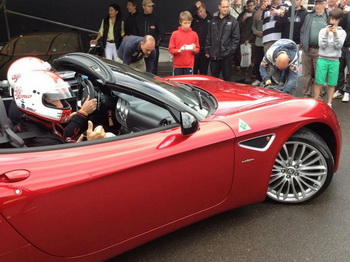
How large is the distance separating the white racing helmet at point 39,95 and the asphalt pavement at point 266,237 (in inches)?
41.5

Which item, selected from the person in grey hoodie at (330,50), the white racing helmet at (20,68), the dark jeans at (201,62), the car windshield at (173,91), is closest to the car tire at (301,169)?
the car windshield at (173,91)

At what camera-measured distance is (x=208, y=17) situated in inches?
268

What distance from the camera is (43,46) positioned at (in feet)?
18.5

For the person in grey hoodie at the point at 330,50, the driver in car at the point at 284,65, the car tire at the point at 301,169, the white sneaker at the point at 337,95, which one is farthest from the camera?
the white sneaker at the point at 337,95

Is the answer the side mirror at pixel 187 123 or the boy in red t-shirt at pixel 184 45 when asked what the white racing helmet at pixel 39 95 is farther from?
the boy in red t-shirt at pixel 184 45

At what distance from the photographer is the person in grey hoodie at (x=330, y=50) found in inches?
200

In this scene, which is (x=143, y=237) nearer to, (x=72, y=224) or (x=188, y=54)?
(x=72, y=224)

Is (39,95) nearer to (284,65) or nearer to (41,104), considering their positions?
(41,104)

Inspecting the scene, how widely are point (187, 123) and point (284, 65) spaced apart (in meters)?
2.41

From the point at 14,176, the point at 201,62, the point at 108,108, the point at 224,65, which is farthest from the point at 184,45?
the point at 14,176

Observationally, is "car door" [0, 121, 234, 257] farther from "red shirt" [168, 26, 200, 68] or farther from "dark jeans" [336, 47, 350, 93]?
"dark jeans" [336, 47, 350, 93]

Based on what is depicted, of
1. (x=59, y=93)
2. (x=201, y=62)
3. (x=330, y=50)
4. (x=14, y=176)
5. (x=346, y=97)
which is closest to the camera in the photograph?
(x=14, y=176)

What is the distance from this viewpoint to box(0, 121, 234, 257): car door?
1.71 meters

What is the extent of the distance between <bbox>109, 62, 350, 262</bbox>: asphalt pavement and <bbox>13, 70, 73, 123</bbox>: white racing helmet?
1.05 meters
